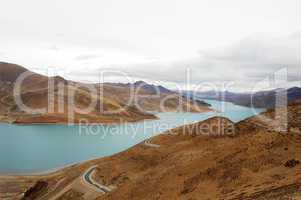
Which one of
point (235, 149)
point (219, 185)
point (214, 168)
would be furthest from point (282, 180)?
point (235, 149)

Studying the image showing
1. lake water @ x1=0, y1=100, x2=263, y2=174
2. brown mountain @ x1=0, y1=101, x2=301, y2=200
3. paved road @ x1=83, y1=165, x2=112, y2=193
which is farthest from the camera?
lake water @ x1=0, y1=100, x2=263, y2=174

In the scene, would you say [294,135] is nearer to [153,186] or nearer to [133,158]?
[153,186]

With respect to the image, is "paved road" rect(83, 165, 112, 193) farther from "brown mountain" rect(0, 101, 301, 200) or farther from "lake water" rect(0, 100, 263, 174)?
"lake water" rect(0, 100, 263, 174)

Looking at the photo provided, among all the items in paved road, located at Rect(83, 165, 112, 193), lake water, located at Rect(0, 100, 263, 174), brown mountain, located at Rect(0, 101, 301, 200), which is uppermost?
brown mountain, located at Rect(0, 101, 301, 200)

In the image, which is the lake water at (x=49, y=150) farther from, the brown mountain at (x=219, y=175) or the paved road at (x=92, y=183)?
the paved road at (x=92, y=183)

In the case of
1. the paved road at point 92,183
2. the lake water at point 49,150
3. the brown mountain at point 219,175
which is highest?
the brown mountain at point 219,175

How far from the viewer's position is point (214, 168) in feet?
127

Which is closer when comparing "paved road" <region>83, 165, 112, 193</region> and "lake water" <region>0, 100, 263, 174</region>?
"paved road" <region>83, 165, 112, 193</region>

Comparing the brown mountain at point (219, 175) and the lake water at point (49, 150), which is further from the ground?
the brown mountain at point (219, 175)

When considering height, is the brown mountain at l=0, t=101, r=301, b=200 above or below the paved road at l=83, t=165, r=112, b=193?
above

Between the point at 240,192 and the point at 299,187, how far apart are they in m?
5.72

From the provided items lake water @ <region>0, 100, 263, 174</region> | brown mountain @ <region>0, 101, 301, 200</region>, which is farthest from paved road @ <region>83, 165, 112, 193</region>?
lake water @ <region>0, 100, 263, 174</region>

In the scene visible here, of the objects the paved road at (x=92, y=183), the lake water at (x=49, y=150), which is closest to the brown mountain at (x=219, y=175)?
the paved road at (x=92, y=183)

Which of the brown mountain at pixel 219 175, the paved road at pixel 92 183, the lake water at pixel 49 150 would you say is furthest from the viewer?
the lake water at pixel 49 150
